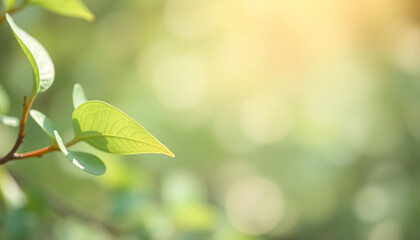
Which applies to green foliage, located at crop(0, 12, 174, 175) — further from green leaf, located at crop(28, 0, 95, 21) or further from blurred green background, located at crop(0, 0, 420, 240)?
blurred green background, located at crop(0, 0, 420, 240)

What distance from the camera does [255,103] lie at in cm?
117

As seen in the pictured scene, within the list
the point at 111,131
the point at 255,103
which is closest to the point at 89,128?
the point at 111,131

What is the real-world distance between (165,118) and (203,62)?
0.21 meters

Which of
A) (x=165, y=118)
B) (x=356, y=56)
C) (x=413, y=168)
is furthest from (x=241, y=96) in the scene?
(x=413, y=168)

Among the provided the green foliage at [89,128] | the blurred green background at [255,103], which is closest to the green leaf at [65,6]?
the green foliage at [89,128]

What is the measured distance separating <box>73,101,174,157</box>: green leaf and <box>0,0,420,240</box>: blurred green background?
68 centimetres

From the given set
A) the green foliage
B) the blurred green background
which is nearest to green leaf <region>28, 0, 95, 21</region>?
the green foliage

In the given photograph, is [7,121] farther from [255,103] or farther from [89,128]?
[255,103]

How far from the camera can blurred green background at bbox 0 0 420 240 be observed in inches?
38.9

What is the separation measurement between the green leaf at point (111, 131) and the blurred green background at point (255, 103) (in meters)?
0.68

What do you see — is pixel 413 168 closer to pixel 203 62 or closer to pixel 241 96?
pixel 241 96

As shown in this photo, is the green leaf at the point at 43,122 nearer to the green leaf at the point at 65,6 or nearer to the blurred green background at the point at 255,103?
the green leaf at the point at 65,6

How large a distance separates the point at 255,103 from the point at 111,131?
981mm

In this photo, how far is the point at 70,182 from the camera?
0.94 meters
